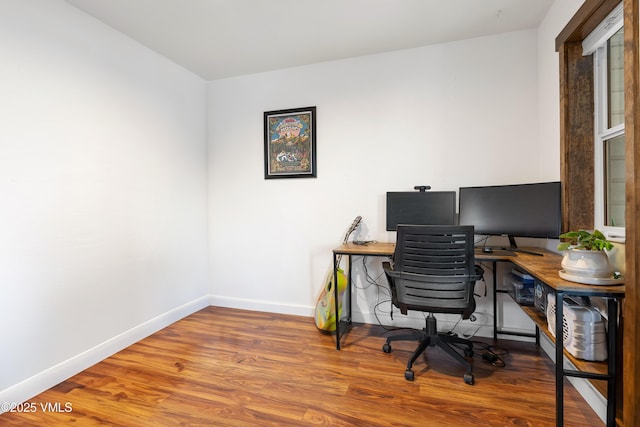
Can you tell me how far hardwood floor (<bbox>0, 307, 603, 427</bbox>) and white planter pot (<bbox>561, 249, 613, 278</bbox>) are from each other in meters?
0.87

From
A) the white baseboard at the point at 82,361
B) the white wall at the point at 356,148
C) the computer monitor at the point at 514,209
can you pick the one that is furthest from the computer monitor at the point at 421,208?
the white baseboard at the point at 82,361

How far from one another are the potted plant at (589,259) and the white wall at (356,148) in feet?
3.05

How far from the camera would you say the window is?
1741 millimetres

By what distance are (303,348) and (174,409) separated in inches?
40.5

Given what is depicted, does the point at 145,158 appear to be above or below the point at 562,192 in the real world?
above

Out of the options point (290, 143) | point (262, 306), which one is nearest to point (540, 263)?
point (290, 143)

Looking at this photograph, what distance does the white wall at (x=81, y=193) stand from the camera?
179 cm

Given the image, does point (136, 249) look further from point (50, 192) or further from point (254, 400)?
point (254, 400)

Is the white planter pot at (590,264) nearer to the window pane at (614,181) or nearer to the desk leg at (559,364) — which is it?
the desk leg at (559,364)

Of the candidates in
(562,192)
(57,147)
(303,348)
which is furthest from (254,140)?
(562,192)

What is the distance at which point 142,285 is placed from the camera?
266 cm

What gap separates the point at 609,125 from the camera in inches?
73.1

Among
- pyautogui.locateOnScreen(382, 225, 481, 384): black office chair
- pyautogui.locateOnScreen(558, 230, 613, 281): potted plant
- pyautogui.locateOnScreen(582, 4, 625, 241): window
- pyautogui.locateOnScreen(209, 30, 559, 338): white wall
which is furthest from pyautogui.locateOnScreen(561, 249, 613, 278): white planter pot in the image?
pyautogui.locateOnScreen(209, 30, 559, 338): white wall

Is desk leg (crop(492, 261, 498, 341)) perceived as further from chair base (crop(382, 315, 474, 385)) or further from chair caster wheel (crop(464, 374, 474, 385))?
chair caster wheel (crop(464, 374, 474, 385))
